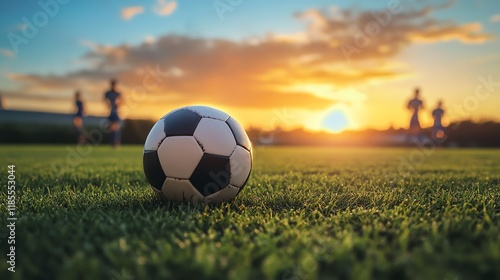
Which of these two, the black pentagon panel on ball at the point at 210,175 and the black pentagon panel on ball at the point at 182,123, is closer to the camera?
the black pentagon panel on ball at the point at 210,175

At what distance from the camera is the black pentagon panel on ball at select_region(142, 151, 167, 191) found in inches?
128

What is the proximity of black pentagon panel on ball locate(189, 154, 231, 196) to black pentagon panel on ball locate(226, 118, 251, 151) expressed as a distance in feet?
0.87

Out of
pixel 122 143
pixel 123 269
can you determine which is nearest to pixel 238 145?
pixel 123 269

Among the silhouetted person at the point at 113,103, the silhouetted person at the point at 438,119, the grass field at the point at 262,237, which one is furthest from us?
→ the silhouetted person at the point at 438,119

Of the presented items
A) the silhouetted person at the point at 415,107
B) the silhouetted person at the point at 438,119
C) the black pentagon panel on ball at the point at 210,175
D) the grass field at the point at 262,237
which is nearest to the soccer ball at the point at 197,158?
the black pentagon panel on ball at the point at 210,175

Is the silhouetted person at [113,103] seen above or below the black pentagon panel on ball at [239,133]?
above

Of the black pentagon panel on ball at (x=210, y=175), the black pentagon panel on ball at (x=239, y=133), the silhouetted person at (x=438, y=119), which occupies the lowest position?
the black pentagon panel on ball at (x=210, y=175)

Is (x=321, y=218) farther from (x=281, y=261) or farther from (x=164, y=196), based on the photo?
(x=164, y=196)

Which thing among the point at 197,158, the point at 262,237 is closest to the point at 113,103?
the point at 197,158

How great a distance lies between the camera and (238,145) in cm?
336

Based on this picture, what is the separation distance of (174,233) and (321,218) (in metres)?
1.05

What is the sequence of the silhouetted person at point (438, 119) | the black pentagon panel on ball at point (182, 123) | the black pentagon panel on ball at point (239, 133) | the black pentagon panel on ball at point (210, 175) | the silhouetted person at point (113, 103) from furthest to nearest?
the silhouetted person at point (438, 119) < the silhouetted person at point (113, 103) < the black pentagon panel on ball at point (239, 133) < the black pentagon panel on ball at point (182, 123) < the black pentagon panel on ball at point (210, 175)

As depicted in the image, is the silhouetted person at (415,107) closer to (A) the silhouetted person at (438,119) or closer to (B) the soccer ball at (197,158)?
(A) the silhouetted person at (438,119)

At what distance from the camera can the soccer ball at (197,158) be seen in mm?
3158
